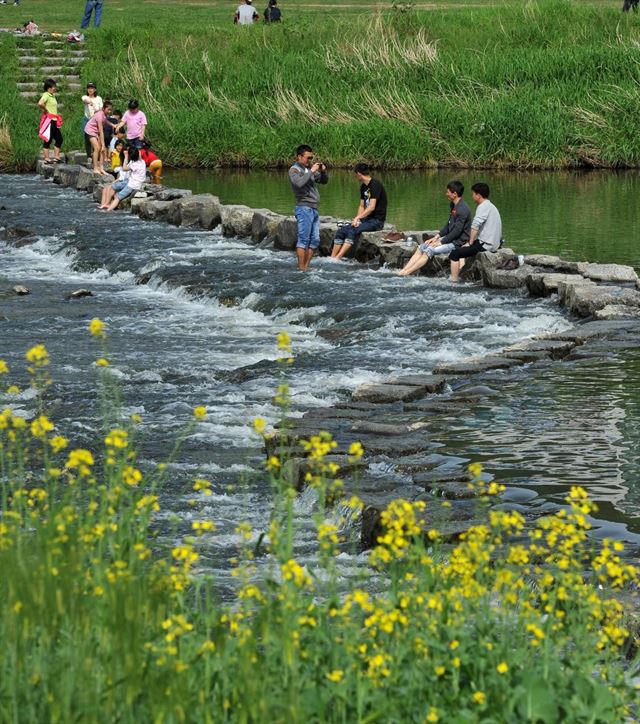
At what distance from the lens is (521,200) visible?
25.9 meters

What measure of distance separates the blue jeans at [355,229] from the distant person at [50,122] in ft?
39.0

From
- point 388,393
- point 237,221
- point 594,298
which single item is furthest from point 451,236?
point 388,393

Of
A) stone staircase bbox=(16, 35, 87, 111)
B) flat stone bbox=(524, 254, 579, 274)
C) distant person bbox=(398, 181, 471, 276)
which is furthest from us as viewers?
stone staircase bbox=(16, 35, 87, 111)

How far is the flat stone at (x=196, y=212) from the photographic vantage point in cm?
2356

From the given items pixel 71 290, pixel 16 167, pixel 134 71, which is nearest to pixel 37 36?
pixel 134 71

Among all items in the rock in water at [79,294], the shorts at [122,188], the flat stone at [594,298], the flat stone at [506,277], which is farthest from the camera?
the shorts at [122,188]

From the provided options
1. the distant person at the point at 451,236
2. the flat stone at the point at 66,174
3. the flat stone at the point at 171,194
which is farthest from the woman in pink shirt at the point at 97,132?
the distant person at the point at 451,236

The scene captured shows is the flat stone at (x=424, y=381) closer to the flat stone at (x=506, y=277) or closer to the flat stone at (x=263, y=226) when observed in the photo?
the flat stone at (x=506, y=277)

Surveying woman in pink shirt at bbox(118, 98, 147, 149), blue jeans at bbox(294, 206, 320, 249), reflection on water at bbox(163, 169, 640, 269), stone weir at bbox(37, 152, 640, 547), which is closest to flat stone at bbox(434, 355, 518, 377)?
stone weir at bbox(37, 152, 640, 547)

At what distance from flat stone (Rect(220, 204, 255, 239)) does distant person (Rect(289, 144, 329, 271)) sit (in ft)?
11.5

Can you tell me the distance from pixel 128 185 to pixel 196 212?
7.46ft

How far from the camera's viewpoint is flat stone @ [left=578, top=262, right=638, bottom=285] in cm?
1667

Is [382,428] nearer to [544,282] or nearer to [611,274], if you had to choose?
[544,282]

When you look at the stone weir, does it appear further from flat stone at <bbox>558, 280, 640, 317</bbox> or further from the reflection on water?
the reflection on water
